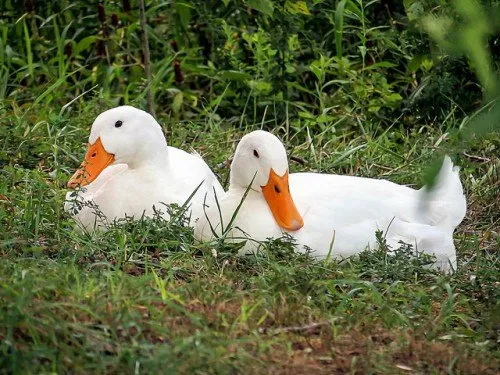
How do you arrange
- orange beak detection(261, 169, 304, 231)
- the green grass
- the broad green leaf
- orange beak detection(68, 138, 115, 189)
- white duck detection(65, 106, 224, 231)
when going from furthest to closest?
the broad green leaf
orange beak detection(68, 138, 115, 189)
white duck detection(65, 106, 224, 231)
orange beak detection(261, 169, 304, 231)
the green grass

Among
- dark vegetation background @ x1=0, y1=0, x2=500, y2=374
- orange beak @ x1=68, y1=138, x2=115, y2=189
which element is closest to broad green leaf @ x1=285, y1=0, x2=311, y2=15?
dark vegetation background @ x1=0, y1=0, x2=500, y2=374

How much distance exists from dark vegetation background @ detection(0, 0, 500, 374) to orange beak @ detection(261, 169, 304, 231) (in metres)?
0.21

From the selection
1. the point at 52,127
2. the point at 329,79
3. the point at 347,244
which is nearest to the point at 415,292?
the point at 347,244

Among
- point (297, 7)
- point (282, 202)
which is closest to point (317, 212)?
point (282, 202)

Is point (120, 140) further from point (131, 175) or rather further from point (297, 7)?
point (297, 7)

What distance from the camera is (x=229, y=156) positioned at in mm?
7621

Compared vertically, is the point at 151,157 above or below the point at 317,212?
above

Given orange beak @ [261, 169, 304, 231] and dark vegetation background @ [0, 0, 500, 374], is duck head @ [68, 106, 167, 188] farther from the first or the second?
orange beak @ [261, 169, 304, 231]

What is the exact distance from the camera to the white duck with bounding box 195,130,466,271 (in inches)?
240

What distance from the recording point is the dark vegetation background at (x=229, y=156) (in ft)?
14.4

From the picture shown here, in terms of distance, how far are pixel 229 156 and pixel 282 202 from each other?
1547 millimetres

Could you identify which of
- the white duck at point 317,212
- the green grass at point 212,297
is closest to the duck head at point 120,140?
the green grass at point 212,297

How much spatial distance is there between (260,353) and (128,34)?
451 centimetres

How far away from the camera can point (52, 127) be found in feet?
24.8
